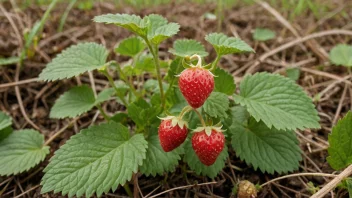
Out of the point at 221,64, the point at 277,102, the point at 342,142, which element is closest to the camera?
the point at 342,142

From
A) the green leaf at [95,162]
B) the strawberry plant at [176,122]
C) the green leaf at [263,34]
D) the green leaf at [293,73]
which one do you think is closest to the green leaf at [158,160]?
the strawberry plant at [176,122]

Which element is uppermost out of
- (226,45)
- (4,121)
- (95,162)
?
(226,45)

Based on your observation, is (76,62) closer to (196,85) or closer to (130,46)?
(130,46)

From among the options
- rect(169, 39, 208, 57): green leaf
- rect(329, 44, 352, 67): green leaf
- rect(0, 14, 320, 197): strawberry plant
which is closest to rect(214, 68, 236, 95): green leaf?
rect(0, 14, 320, 197): strawberry plant

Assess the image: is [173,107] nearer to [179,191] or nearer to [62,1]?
[179,191]

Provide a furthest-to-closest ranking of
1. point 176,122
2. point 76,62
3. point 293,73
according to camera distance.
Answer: point 293,73 → point 76,62 → point 176,122

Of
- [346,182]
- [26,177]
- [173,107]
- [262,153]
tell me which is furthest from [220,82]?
[26,177]

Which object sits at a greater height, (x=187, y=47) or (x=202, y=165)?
(x=187, y=47)

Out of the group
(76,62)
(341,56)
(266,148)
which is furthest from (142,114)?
(341,56)

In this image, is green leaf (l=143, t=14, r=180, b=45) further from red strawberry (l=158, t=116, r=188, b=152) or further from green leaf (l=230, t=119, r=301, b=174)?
green leaf (l=230, t=119, r=301, b=174)

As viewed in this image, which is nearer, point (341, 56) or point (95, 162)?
point (95, 162)
